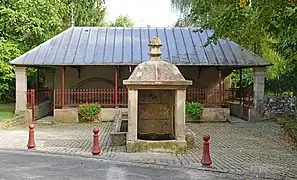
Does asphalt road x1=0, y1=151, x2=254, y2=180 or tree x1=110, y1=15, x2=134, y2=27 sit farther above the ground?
tree x1=110, y1=15, x2=134, y2=27

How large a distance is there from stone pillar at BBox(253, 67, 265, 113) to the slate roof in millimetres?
504

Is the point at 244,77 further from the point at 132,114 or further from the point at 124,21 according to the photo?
the point at 124,21

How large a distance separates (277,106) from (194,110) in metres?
4.14

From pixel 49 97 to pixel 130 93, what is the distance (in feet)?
52.2

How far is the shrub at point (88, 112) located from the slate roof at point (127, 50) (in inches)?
85.1

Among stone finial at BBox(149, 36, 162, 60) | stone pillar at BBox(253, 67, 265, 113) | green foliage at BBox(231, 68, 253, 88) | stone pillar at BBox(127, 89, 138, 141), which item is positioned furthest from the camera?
green foliage at BBox(231, 68, 253, 88)

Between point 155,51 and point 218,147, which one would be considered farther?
point 218,147

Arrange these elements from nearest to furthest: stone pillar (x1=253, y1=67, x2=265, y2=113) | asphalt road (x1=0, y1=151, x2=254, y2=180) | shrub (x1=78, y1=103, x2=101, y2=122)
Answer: asphalt road (x1=0, y1=151, x2=254, y2=180), shrub (x1=78, y1=103, x2=101, y2=122), stone pillar (x1=253, y1=67, x2=265, y2=113)

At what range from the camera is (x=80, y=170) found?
9.62 m

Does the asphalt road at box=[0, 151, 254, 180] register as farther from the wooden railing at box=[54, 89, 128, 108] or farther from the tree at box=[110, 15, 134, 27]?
the tree at box=[110, 15, 134, 27]

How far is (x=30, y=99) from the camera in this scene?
22375 mm

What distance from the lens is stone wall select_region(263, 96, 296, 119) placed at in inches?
854

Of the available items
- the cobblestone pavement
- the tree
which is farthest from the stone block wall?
the tree

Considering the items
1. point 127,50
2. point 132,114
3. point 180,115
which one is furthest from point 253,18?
point 127,50
